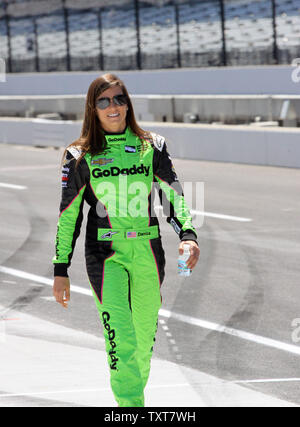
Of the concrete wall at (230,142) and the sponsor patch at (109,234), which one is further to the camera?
the concrete wall at (230,142)

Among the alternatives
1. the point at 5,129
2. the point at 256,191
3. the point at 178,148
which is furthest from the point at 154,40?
the point at 256,191

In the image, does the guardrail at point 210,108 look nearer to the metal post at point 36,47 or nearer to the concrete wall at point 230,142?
the concrete wall at point 230,142

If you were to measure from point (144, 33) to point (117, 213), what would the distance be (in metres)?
27.0

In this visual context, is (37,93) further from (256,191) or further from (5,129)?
(256,191)

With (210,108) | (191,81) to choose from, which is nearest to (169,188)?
(210,108)

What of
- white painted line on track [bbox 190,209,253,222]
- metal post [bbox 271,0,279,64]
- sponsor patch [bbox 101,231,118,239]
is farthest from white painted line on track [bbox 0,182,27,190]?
sponsor patch [bbox 101,231,118,239]

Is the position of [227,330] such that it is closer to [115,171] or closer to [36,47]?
[115,171]

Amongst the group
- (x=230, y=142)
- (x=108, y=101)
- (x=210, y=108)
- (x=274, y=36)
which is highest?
(x=274, y=36)

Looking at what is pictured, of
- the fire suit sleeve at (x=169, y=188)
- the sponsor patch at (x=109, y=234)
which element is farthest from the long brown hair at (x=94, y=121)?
the sponsor patch at (x=109, y=234)

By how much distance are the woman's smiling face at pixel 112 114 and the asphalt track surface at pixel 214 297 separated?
1646 mm

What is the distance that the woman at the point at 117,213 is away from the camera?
5.87m

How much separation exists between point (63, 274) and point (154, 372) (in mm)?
1705

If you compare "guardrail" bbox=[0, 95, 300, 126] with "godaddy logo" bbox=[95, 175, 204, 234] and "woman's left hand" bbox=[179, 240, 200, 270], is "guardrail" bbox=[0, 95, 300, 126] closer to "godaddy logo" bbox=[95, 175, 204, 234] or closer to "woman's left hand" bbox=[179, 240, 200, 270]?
"godaddy logo" bbox=[95, 175, 204, 234]

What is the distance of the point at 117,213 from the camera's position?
592cm
